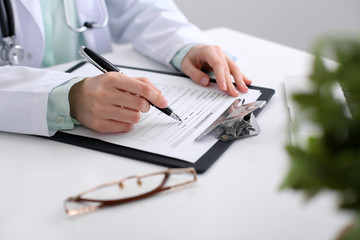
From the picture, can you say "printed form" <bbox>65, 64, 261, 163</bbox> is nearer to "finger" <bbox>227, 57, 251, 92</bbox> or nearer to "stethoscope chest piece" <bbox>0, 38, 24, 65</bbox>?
"finger" <bbox>227, 57, 251, 92</bbox>

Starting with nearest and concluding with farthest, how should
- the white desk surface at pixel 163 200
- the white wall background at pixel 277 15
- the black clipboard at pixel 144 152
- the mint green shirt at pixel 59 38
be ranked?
the white desk surface at pixel 163 200 → the black clipboard at pixel 144 152 → the mint green shirt at pixel 59 38 → the white wall background at pixel 277 15

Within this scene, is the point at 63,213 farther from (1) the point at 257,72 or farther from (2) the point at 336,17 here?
(2) the point at 336,17

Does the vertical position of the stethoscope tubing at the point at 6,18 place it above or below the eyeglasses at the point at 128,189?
above

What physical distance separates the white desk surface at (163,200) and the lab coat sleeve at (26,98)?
2cm

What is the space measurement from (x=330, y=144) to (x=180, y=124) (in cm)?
51

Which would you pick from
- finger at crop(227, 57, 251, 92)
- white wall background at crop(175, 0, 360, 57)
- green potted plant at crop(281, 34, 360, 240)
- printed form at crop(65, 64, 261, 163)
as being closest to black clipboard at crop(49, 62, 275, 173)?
printed form at crop(65, 64, 261, 163)

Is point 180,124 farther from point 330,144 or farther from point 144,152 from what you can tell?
point 330,144

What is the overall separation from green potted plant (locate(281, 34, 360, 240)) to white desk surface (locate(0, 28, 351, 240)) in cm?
17

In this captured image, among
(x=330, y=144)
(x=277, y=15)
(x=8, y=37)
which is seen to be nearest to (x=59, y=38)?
(x=8, y=37)

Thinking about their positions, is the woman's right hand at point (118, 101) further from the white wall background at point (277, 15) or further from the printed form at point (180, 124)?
the white wall background at point (277, 15)

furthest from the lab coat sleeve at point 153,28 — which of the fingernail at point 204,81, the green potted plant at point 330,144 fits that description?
the green potted plant at point 330,144

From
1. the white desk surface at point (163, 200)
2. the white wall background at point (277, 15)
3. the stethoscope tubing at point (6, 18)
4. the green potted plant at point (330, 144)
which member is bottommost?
the white wall background at point (277, 15)

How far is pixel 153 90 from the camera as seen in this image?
789 mm

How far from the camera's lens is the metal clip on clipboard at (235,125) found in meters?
0.78
